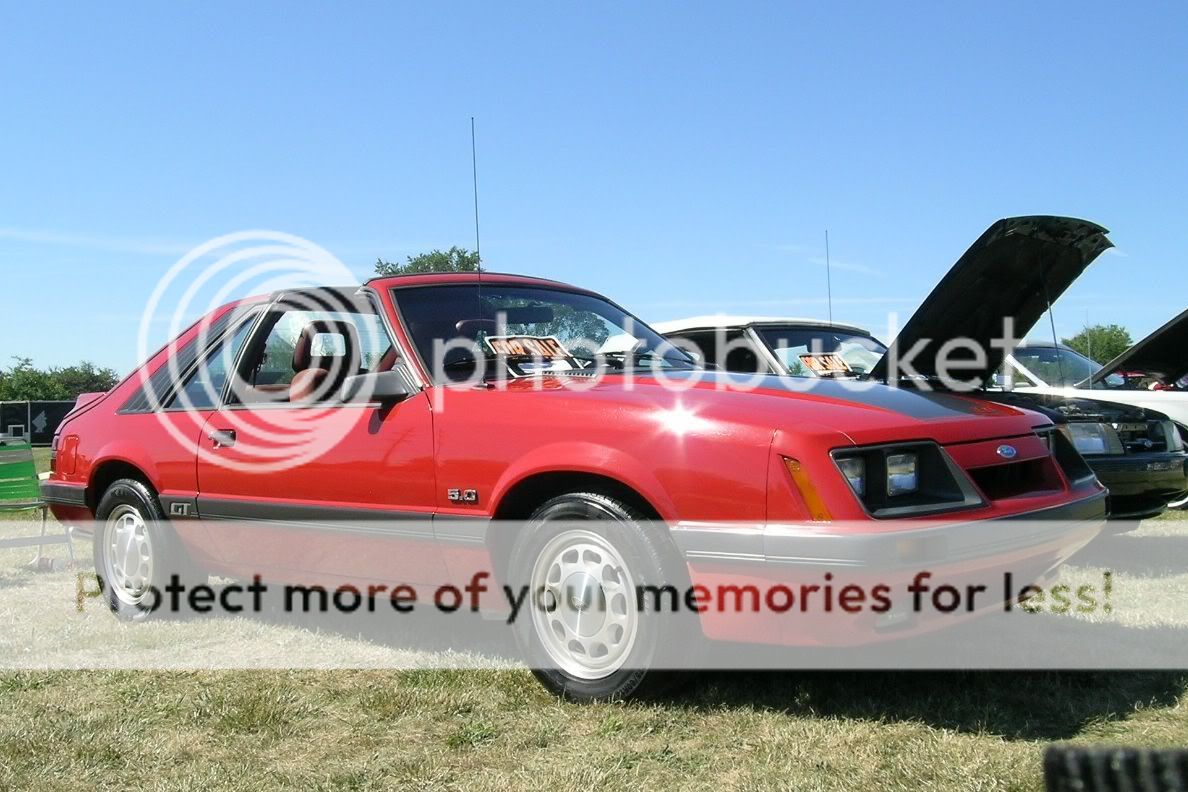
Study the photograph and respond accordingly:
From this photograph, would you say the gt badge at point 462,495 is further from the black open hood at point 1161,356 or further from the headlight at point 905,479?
the black open hood at point 1161,356

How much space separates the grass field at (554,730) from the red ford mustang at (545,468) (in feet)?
0.96

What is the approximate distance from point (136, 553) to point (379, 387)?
2.09 meters

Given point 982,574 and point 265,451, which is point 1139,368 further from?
point 265,451

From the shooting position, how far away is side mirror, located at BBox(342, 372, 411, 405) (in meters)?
4.04

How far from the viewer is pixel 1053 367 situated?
28.7ft

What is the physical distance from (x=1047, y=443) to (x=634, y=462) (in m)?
1.67

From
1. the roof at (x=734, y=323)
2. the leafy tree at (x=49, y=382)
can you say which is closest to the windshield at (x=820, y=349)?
the roof at (x=734, y=323)

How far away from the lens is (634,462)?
344 cm

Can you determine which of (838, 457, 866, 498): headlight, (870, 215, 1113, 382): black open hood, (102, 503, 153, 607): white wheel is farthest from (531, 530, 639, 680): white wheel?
(870, 215, 1113, 382): black open hood

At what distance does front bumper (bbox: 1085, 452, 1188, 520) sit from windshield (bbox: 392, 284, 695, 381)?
114 inches

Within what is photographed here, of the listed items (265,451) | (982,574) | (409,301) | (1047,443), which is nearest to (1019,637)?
(1047,443)

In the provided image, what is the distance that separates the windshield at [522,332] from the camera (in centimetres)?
431

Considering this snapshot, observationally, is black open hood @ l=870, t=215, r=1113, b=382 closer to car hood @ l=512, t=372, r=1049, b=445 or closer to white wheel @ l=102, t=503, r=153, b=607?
car hood @ l=512, t=372, r=1049, b=445

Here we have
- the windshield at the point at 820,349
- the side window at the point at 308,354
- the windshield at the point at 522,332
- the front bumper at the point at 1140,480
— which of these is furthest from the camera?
the windshield at the point at 820,349
